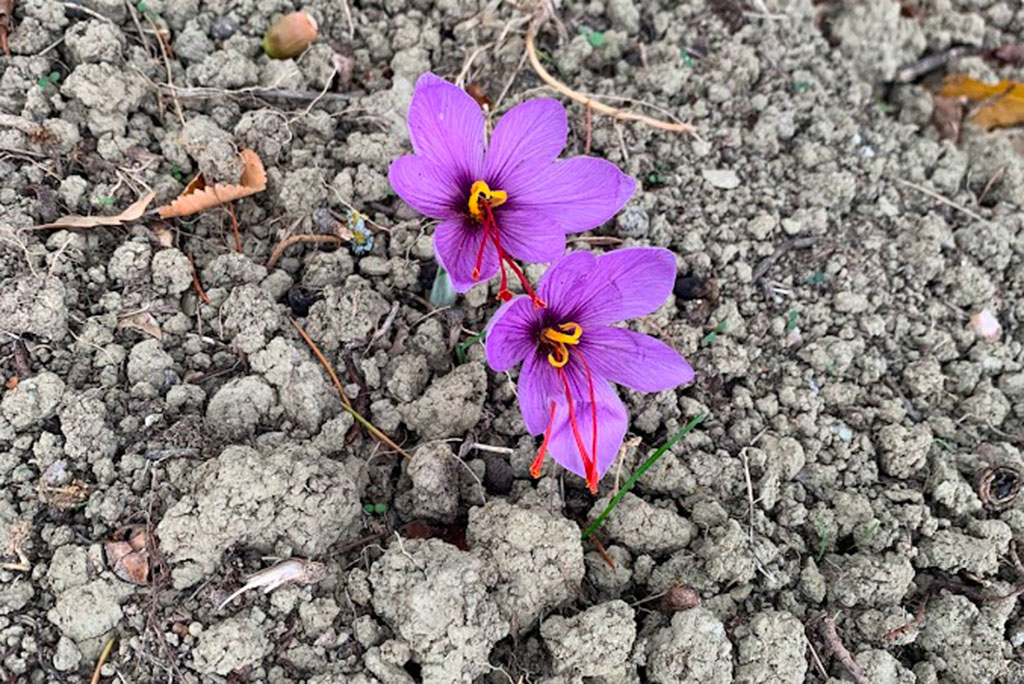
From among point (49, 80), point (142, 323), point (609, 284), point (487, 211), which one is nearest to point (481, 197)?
Result: point (487, 211)

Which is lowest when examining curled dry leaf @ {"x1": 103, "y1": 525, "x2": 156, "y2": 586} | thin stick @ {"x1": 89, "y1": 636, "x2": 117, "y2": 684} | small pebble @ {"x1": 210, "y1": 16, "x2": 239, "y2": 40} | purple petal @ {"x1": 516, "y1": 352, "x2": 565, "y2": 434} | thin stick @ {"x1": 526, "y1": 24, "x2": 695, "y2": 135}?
thin stick @ {"x1": 89, "y1": 636, "x2": 117, "y2": 684}

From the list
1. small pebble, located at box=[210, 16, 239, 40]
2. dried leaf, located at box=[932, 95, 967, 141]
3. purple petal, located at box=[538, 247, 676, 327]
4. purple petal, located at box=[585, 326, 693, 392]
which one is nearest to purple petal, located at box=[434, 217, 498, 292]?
purple petal, located at box=[538, 247, 676, 327]

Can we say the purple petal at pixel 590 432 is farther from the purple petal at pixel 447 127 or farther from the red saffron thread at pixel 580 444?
the purple petal at pixel 447 127

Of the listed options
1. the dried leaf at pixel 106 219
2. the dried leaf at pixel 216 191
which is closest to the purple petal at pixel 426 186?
the dried leaf at pixel 216 191

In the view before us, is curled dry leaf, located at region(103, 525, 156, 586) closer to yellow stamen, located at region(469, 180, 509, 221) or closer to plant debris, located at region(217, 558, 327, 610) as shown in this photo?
plant debris, located at region(217, 558, 327, 610)

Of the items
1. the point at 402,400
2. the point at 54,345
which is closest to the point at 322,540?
the point at 402,400

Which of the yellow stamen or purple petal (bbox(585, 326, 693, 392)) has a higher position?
the yellow stamen

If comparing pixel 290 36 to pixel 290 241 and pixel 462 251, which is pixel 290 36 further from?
pixel 462 251
